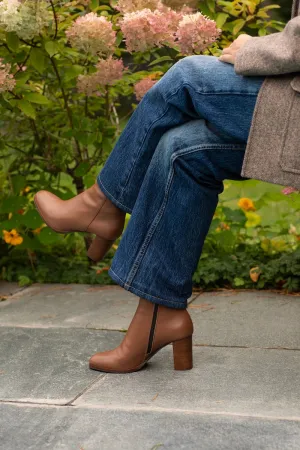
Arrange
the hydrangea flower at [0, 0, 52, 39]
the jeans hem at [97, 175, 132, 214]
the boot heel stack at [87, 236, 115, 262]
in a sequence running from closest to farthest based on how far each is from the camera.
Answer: the jeans hem at [97, 175, 132, 214], the boot heel stack at [87, 236, 115, 262], the hydrangea flower at [0, 0, 52, 39]

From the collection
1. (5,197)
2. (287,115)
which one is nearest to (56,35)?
(5,197)

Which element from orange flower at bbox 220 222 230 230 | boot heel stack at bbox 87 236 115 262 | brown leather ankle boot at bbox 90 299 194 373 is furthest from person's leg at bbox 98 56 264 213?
orange flower at bbox 220 222 230 230

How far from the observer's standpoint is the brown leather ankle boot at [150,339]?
2588 millimetres

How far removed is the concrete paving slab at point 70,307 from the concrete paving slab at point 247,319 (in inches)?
7.5

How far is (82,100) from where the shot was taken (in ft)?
13.6

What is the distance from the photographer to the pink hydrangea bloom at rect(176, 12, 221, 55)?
308 cm

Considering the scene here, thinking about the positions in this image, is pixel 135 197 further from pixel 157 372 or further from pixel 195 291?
pixel 195 291

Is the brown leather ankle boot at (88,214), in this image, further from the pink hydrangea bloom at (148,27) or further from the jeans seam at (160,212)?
the pink hydrangea bloom at (148,27)

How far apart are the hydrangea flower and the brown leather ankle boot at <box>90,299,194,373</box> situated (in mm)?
1272

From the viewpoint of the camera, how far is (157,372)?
2633mm

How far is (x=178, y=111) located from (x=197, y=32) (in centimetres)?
74

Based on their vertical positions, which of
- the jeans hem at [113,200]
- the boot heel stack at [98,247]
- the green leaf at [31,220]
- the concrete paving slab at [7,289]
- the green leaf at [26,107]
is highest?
the green leaf at [26,107]

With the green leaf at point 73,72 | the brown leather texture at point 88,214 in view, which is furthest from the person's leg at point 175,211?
the green leaf at point 73,72

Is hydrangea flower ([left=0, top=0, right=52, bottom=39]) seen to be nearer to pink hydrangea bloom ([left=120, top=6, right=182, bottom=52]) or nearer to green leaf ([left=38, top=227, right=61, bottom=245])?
pink hydrangea bloom ([left=120, top=6, right=182, bottom=52])
